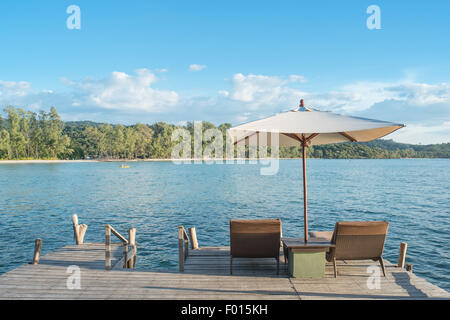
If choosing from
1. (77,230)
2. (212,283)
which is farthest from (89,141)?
(212,283)

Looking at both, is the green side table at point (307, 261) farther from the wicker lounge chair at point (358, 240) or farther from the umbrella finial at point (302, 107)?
the umbrella finial at point (302, 107)

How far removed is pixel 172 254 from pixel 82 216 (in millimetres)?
10707

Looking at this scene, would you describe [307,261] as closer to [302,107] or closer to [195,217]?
[302,107]

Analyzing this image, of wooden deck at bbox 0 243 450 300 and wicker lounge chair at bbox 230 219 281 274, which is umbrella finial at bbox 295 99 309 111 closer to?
wicker lounge chair at bbox 230 219 281 274

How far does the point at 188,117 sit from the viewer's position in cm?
14275

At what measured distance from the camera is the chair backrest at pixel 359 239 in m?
5.03

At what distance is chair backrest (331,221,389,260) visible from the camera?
5031 mm

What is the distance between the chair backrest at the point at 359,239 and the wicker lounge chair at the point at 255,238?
1.02 m

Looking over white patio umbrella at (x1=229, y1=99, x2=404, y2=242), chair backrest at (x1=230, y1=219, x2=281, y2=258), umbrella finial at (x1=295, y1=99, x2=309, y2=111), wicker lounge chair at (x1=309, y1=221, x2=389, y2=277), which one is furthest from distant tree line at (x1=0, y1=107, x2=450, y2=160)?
wicker lounge chair at (x1=309, y1=221, x2=389, y2=277)

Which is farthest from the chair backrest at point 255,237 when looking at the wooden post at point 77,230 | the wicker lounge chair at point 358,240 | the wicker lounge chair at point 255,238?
the wooden post at point 77,230

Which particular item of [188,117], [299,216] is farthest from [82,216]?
[188,117]

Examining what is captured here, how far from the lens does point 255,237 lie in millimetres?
5297
